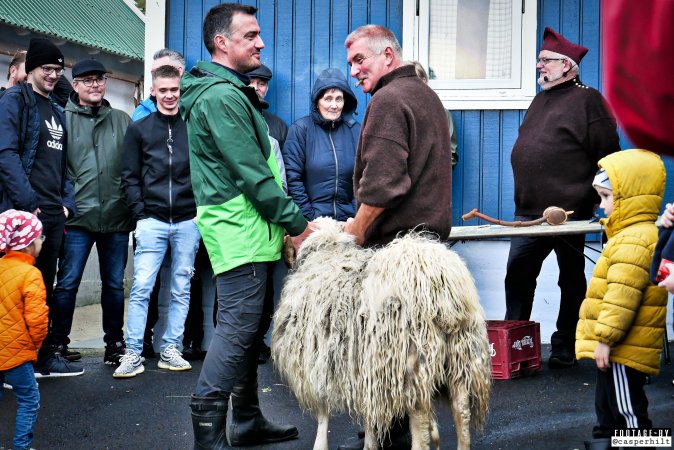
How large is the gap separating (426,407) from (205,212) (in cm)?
142

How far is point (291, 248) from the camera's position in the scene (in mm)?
4559

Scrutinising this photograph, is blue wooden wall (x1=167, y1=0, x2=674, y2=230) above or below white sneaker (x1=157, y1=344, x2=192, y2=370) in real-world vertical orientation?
above

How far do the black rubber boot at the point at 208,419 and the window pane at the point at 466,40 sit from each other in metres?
4.32

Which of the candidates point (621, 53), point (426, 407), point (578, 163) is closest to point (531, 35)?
point (578, 163)

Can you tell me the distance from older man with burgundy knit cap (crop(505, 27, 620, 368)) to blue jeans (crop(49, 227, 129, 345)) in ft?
9.94

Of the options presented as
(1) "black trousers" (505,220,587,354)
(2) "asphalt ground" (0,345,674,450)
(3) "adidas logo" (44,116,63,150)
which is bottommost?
(2) "asphalt ground" (0,345,674,450)

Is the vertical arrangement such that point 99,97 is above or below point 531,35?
below

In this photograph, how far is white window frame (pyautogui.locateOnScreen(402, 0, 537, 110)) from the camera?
759 cm

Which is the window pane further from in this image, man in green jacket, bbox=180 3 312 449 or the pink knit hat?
the pink knit hat

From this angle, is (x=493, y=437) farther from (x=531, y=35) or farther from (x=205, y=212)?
(x=531, y=35)

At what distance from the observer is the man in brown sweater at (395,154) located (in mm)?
4125

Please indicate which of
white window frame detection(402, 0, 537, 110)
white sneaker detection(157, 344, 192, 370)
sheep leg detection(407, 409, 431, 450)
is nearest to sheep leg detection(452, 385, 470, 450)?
sheep leg detection(407, 409, 431, 450)

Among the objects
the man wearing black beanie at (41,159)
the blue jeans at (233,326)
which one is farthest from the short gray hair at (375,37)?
the man wearing black beanie at (41,159)

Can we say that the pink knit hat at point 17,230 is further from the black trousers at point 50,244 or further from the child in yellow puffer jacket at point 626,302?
the child in yellow puffer jacket at point 626,302
